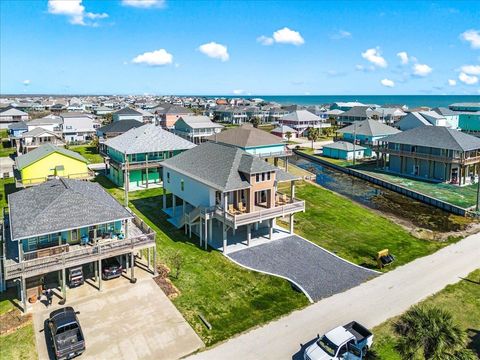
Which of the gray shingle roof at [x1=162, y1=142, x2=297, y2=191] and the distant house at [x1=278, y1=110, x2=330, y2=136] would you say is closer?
the gray shingle roof at [x1=162, y1=142, x2=297, y2=191]

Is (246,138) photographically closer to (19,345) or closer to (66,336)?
→ (66,336)

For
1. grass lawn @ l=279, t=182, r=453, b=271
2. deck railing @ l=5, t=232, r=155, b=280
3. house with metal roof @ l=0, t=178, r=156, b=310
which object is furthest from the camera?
grass lawn @ l=279, t=182, r=453, b=271

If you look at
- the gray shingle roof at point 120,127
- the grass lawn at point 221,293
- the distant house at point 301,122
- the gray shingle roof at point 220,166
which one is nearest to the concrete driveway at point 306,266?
the grass lawn at point 221,293

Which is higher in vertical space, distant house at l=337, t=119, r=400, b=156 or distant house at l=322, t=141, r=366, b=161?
distant house at l=337, t=119, r=400, b=156

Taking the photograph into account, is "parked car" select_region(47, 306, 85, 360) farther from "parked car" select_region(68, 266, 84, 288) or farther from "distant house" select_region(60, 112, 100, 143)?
"distant house" select_region(60, 112, 100, 143)

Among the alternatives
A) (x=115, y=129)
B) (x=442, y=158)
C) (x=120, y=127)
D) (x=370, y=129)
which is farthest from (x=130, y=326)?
(x=370, y=129)

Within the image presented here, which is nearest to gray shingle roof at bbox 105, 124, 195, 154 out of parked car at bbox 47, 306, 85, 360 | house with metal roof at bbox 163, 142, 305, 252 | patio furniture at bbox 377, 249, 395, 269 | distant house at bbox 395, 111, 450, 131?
house with metal roof at bbox 163, 142, 305, 252
